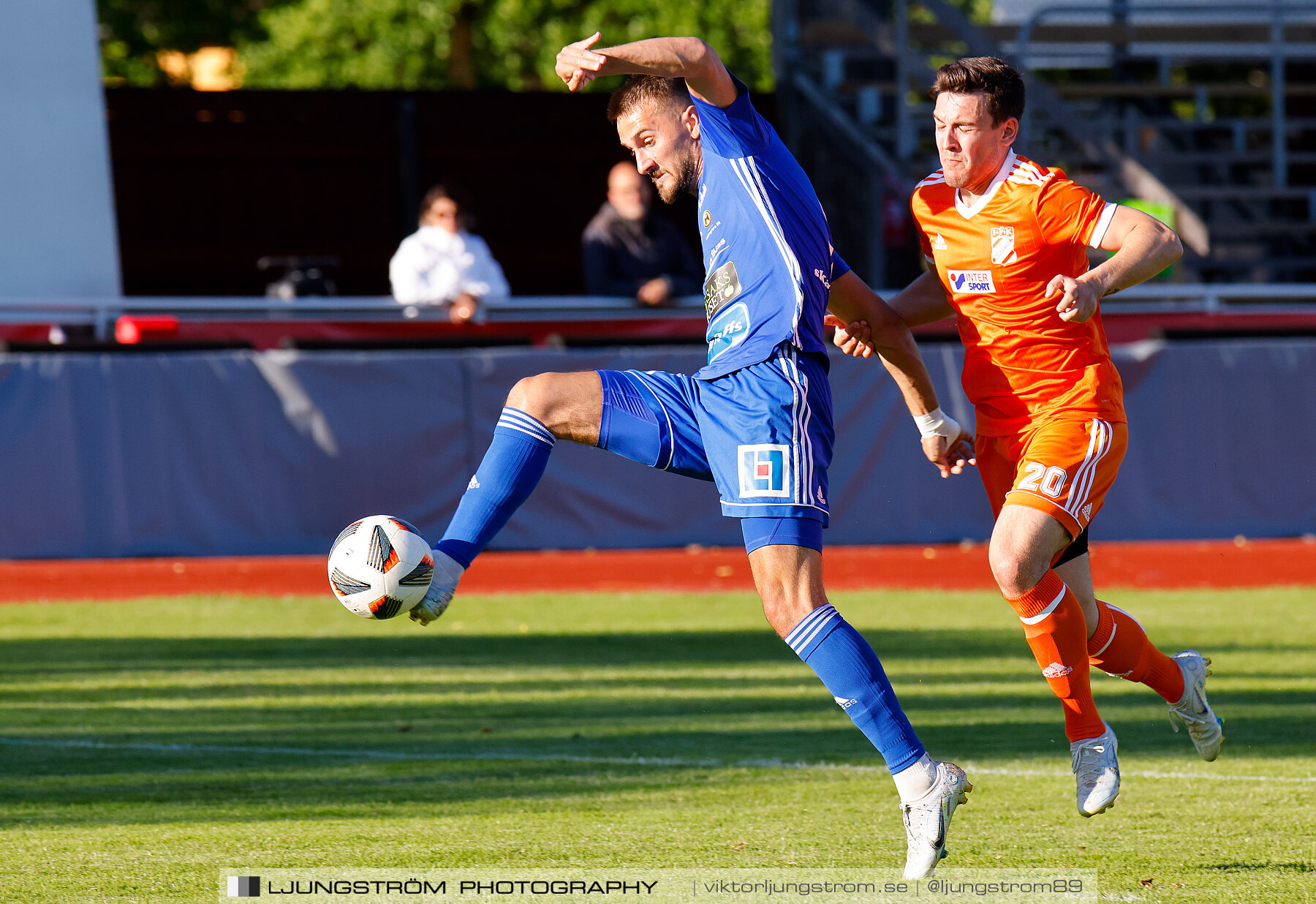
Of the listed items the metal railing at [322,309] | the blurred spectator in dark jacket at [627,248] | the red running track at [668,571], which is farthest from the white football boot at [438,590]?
the blurred spectator in dark jacket at [627,248]

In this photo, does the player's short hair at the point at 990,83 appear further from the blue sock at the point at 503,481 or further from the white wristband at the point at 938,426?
the blue sock at the point at 503,481

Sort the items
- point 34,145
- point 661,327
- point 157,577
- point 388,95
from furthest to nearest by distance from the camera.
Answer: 1. point 388,95
2. point 34,145
3. point 661,327
4. point 157,577

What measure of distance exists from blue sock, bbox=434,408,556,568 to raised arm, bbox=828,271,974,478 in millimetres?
1135

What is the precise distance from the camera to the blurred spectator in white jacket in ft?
43.4

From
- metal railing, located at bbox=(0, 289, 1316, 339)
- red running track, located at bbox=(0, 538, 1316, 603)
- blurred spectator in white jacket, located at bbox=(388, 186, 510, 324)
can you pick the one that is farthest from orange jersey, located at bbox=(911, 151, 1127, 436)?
blurred spectator in white jacket, located at bbox=(388, 186, 510, 324)

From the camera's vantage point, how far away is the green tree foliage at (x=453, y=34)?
103ft

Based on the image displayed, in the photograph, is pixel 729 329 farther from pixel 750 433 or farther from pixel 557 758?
pixel 557 758

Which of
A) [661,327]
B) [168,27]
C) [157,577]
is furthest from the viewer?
[168,27]

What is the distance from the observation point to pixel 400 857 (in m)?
4.73

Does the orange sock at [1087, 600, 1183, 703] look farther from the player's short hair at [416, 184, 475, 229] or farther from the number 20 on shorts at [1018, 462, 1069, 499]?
the player's short hair at [416, 184, 475, 229]

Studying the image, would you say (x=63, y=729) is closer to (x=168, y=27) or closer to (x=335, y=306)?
(x=335, y=306)

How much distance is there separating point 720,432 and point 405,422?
28.0 feet

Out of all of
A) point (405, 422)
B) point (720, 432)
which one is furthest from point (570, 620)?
point (720, 432)

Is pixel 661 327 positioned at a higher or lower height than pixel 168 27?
lower
